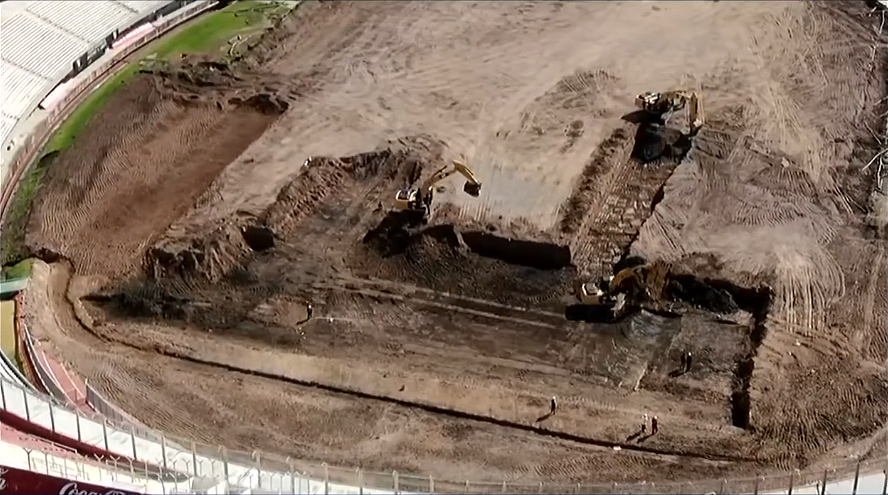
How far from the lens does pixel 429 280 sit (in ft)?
85.5

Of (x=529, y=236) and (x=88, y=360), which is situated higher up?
(x=88, y=360)

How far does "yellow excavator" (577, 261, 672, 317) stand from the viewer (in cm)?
2511

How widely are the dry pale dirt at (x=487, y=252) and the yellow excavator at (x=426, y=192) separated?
1.29ft

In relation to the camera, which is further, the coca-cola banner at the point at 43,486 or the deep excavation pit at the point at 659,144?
the deep excavation pit at the point at 659,144

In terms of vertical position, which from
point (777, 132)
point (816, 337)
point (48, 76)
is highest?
point (48, 76)

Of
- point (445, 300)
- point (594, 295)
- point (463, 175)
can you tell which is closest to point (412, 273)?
Answer: point (445, 300)

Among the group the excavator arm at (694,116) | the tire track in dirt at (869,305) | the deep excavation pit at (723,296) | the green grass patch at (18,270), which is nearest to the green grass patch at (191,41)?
the green grass patch at (18,270)

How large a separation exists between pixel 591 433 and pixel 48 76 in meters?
19.4

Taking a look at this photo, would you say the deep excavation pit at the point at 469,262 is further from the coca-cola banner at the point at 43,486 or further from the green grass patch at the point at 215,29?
the green grass patch at the point at 215,29

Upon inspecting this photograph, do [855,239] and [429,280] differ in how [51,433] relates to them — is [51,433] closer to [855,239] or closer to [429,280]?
[429,280]

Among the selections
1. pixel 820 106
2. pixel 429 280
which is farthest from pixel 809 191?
pixel 429 280

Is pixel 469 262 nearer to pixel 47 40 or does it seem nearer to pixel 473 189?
pixel 473 189

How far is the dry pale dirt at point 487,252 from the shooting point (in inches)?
895

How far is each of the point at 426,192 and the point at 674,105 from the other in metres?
7.76
